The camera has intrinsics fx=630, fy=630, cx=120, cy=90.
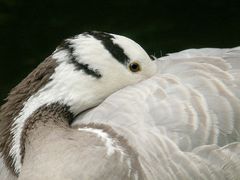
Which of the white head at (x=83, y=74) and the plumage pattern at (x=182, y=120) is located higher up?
the white head at (x=83, y=74)

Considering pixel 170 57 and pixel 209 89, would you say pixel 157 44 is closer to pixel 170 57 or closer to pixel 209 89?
pixel 170 57

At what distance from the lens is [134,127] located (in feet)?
13.4

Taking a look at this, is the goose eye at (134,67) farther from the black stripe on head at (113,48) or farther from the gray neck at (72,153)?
the gray neck at (72,153)

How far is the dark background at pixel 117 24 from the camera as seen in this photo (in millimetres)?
8102

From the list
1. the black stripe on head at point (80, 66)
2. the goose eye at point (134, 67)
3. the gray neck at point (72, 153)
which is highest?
the black stripe on head at point (80, 66)

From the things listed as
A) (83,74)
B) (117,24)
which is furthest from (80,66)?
(117,24)

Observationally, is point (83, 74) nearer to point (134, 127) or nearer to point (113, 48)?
point (113, 48)

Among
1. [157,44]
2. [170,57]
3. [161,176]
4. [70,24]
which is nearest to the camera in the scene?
[161,176]

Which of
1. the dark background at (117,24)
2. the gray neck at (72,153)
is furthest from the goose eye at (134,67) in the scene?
the dark background at (117,24)

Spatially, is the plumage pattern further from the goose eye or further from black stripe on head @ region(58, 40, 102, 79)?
black stripe on head @ region(58, 40, 102, 79)

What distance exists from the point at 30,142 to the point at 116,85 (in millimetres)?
724

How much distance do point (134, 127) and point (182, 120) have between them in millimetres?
318

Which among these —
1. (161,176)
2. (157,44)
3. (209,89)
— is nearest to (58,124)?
(161,176)

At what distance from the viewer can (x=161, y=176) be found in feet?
12.8
